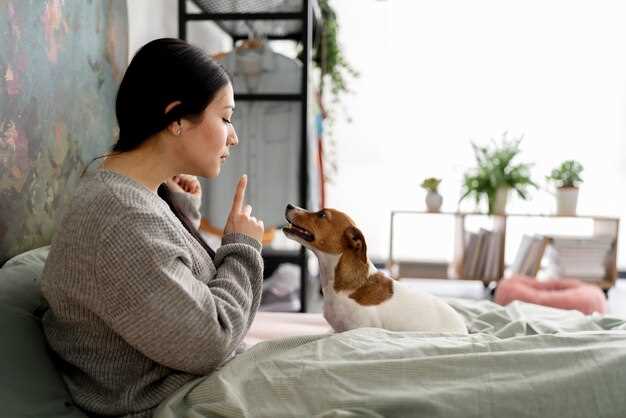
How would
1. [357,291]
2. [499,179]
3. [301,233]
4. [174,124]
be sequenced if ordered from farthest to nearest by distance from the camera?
1. [499,179]
2. [301,233]
3. [357,291]
4. [174,124]

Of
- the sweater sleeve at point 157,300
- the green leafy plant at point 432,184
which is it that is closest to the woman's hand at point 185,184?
the sweater sleeve at point 157,300

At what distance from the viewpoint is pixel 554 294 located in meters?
2.84

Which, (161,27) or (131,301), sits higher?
(161,27)

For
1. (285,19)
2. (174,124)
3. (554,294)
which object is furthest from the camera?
(285,19)

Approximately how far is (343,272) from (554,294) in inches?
61.4

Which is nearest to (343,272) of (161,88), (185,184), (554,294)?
(185,184)

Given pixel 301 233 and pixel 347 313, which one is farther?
pixel 301 233

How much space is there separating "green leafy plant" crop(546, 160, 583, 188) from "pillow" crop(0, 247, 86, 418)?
12.0 ft

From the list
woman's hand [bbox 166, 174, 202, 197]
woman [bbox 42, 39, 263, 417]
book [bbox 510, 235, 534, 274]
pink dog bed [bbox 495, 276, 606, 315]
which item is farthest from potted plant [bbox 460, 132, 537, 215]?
woman [bbox 42, 39, 263, 417]

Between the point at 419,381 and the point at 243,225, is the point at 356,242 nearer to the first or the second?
the point at 243,225

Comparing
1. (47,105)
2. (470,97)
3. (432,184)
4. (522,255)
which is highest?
(47,105)

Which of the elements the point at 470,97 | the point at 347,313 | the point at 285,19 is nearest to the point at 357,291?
the point at 347,313

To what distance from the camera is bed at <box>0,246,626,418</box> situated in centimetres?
95

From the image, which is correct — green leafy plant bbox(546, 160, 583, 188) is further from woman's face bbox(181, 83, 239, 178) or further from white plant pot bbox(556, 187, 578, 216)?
woman's face bbox(181, 83, 239, 178)
